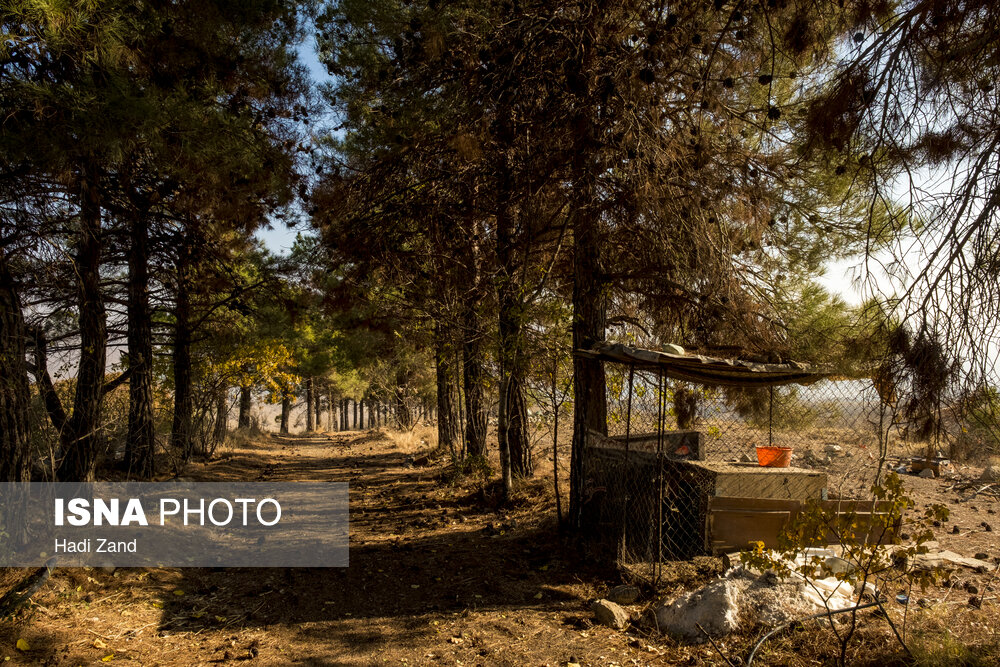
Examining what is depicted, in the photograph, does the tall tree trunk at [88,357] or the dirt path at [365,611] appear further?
the tall tree trunk at [88,357]

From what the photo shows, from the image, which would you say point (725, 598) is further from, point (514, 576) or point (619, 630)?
point (514, 576)

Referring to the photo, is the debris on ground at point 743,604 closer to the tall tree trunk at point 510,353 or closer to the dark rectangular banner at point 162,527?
the tall tree trunk at point 510,353

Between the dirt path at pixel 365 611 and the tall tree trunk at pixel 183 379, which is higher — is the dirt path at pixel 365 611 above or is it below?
below

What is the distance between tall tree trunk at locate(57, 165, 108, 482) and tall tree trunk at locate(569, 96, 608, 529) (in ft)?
15.5

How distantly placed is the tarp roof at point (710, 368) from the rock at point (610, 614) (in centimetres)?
193

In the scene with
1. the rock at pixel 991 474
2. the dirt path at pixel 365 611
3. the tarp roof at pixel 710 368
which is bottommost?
the dirt path at pixel 365 611

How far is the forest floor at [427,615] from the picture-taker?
3932mm

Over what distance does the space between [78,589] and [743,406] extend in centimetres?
661

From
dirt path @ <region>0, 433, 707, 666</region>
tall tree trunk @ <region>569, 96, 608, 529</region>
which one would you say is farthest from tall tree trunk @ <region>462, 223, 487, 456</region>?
dirt path @ <region>0, 433, 707, 666</region>

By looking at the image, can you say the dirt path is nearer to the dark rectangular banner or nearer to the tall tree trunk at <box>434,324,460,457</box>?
the dark rectangular banner

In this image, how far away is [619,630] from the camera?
449 centimetres

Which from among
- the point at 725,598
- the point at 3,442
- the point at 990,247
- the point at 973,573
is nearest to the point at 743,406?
the point at 973,573

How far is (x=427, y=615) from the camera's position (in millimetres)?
4980

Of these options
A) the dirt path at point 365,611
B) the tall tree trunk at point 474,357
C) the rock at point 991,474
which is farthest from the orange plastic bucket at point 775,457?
the rock at point 991,474
